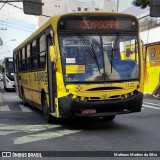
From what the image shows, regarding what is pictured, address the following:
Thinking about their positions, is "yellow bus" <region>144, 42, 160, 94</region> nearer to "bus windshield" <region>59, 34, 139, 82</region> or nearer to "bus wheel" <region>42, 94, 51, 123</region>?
"bus wheel" <region>42, 94, 51, 123</region>

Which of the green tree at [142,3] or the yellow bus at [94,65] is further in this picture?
the green tree at [142,3]

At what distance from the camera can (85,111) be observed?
1058 centimetres

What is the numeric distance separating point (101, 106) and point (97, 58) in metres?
1.28

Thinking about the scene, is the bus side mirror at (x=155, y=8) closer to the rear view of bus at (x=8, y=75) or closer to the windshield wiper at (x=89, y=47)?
the windshield wiper at (x=89, y=47)

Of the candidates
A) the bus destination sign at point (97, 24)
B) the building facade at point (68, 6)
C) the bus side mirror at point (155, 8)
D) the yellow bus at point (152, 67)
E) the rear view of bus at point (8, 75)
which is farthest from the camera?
the building facade at point (68, 6)

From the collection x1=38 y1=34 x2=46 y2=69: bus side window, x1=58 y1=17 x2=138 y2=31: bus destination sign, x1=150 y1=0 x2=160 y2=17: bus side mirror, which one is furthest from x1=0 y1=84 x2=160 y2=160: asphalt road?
x1=150 y1=0 x2=160 y2=17: bus side mirror

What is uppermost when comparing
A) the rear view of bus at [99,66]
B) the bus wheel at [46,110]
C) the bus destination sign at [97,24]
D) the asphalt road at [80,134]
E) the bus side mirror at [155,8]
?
the bus side mirror at [155,8]

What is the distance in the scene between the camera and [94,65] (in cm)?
1073

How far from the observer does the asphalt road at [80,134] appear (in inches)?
342

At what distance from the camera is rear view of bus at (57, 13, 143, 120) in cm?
1053

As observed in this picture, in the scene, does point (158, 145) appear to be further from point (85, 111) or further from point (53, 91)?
point (53, 91)

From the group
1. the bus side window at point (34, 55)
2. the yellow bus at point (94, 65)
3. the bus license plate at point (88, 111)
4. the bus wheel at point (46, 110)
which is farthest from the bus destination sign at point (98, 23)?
the bus side window at point (34, 55)

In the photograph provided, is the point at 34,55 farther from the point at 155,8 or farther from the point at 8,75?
the point at 8,75

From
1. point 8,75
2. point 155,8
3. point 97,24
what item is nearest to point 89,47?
point 97,24
